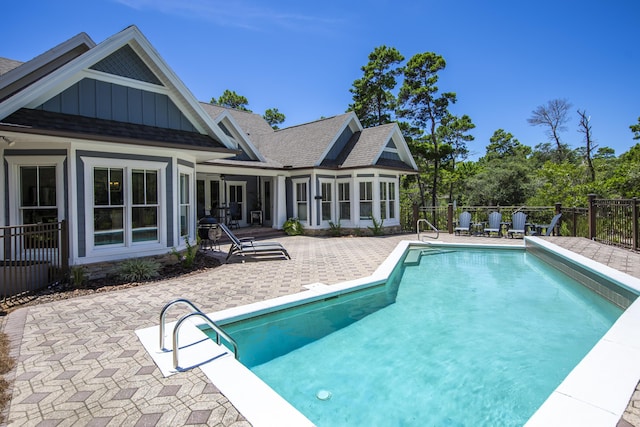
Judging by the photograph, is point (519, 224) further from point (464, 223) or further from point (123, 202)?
point (123, 202)

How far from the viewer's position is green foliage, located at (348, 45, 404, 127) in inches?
1057

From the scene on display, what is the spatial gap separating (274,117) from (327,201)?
2522 cm

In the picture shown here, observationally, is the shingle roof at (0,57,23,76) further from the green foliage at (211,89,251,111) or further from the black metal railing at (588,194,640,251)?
the green foliage at (211,89,251,111)

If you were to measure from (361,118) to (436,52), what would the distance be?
290 inches

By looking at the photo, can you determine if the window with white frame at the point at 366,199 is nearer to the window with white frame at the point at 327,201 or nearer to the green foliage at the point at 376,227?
the green foliage at the point at 376,227

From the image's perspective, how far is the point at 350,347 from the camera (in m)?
5.26

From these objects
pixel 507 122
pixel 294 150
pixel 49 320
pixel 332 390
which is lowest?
pixel 332 390

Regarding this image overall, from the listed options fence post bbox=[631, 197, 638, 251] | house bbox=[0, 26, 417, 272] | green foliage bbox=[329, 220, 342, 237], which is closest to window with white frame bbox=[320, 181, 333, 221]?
green foliage bbox=[329, 220, 342, 237]

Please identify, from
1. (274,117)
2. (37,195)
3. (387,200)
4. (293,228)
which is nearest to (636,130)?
(387,200)

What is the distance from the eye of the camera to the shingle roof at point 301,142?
17297 mm

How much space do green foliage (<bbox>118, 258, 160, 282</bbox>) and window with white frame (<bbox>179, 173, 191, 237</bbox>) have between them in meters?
1.90

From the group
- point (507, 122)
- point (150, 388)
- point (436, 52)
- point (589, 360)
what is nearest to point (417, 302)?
point (589, 360)

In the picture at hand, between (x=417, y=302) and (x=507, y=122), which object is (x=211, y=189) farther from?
(x=507, y=122)

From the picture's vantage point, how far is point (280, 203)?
56.7 feet
